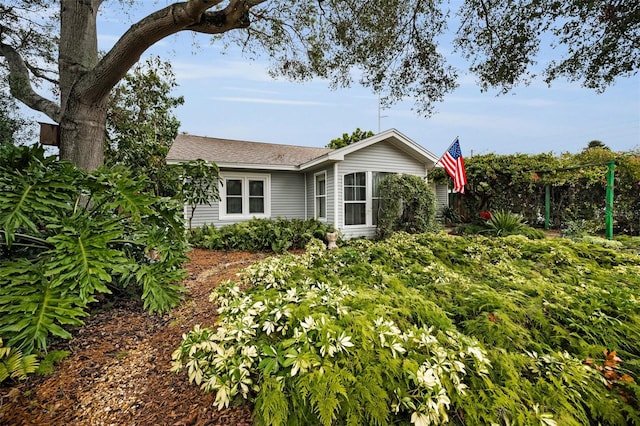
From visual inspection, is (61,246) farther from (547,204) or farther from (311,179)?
(547,204)

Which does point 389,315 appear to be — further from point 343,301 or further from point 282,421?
point 282,421

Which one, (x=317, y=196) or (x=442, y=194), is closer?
(x=317, y=196)

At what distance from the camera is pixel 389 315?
A: 189cm

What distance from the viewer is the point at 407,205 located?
866cm

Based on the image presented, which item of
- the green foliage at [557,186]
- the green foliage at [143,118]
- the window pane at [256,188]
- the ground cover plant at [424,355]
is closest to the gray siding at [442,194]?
the green foliage at [557,186]

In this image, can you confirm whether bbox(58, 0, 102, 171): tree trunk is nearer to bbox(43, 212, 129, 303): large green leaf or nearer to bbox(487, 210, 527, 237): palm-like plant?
bbox(43, 212, 129, 303): large green leaf

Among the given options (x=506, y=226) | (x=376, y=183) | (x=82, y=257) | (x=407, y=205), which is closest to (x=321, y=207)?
(x=376, y=183)

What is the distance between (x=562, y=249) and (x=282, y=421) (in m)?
4.37

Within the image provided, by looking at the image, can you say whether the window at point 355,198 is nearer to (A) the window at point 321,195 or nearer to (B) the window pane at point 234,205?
(A) the window at point 321,195

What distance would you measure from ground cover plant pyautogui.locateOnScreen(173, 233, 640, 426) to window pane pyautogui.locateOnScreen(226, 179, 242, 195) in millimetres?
7203

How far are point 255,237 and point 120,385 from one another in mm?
5546

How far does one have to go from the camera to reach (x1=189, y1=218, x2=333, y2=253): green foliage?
7352 millimetres

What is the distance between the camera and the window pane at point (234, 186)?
9.23 metres

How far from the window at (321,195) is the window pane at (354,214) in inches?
29.5
